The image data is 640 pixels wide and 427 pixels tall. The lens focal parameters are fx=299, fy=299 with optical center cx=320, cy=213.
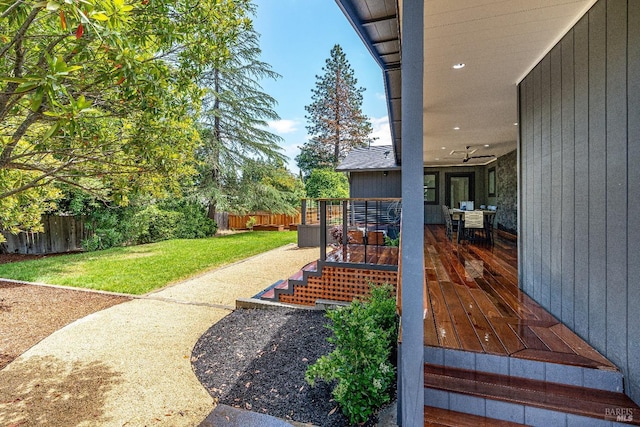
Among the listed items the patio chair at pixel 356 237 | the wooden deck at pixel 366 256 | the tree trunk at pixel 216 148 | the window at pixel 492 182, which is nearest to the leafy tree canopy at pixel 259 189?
the tree trunk at pixel 216 148

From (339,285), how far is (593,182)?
3483mm

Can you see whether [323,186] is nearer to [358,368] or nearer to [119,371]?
[119,371]

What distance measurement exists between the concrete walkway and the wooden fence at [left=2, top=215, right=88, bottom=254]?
799 cm

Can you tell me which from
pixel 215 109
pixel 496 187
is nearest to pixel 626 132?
pixel 496 187

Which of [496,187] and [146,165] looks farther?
[496,187]

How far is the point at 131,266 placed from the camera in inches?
324

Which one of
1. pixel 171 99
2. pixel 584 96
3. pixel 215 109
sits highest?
pixel 215 109

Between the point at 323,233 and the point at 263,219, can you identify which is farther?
the point at 263,219

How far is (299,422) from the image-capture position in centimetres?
246

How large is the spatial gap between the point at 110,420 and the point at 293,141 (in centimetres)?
3191

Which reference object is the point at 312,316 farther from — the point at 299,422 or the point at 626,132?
the point at 626,132

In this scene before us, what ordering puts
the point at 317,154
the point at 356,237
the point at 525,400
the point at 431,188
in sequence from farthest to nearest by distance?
the point at 317,154, the point at 431,188, the point at 356,237, the point at 525,400

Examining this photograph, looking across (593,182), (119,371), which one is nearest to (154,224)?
(119,371)

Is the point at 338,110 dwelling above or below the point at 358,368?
above
